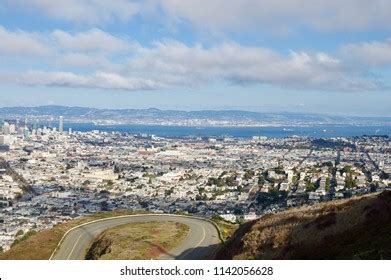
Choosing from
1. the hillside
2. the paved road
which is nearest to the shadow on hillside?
the paved road

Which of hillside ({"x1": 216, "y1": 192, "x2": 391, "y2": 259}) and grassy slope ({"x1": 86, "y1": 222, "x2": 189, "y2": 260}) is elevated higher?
hillside ({"x1": 216, "y1": 192, "x2": 391, "y2": 259})

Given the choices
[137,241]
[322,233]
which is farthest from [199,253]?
[322,233]

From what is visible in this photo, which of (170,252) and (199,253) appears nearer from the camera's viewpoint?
(170,252)

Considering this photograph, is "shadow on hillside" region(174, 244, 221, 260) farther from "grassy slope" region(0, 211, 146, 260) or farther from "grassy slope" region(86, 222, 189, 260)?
"grassy slope" region(0, 211, 146, 260)

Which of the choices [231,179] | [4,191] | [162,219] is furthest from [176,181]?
[162,219]

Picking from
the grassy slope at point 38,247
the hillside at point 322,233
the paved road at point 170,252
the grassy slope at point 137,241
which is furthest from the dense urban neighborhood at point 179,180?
the hillside at point 322,233

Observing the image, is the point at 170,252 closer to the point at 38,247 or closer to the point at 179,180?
the point at 38,247

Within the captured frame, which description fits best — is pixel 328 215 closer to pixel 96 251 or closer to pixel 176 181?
pixel 96 251
